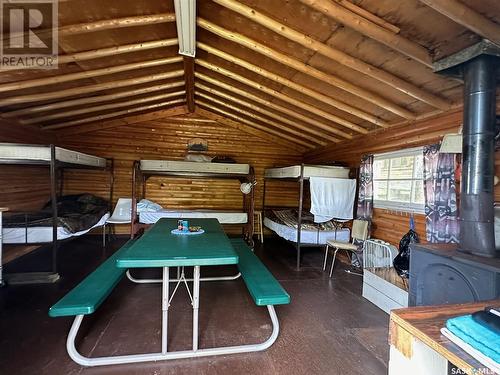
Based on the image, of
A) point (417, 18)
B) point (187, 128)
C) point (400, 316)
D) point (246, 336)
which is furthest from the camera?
point (187, 128)

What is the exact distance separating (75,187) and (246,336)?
558 centimetres

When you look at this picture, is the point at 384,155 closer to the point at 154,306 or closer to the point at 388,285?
the point at 388,285

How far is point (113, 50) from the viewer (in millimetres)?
2922

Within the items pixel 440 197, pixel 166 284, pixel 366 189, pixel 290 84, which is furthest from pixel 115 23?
pixel 366 189

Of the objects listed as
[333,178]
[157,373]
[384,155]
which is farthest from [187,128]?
[157,373]

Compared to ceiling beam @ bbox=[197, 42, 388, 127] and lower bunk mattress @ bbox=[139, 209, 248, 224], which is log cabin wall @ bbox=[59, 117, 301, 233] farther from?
ceiling beam @ bbox=[197, 42, 388, 127]

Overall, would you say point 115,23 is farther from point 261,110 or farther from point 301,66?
point 261,110

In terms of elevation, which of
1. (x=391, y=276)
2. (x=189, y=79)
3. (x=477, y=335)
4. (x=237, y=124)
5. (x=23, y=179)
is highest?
(x=189, y=79)

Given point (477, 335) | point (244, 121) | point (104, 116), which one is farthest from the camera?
point (244, 121)

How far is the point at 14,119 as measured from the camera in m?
4.29

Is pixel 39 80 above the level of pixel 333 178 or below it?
above

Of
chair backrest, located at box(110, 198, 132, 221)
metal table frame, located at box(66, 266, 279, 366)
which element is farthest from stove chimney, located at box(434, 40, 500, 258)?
chair backrest, located at box(110, 198, 132, 221)

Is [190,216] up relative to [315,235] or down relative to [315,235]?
up

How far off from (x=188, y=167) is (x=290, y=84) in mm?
2634
